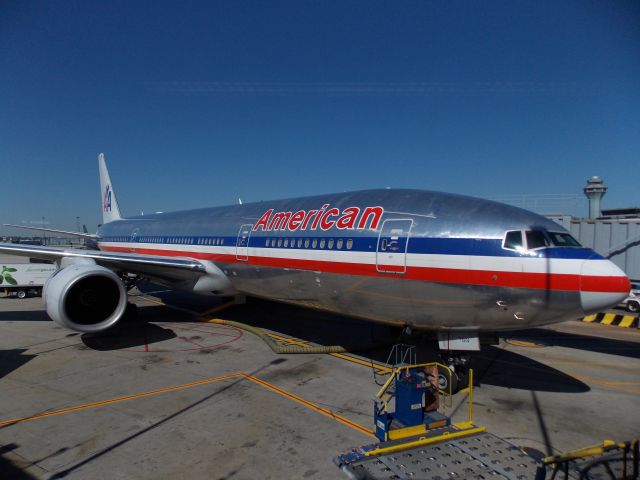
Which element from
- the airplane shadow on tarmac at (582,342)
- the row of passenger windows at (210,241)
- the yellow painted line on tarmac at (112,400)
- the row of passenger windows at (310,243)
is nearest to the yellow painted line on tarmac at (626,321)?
the airplane shadow on tarmac at (582,342)

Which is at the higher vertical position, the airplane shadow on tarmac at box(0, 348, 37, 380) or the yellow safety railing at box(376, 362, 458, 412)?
the yellow safety railing at box(376, 362, 458, 412)

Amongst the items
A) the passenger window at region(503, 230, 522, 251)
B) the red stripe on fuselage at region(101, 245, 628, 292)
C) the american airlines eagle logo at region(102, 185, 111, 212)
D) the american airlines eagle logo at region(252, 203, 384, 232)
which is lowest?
the red stripe on fuselage at region(101, 245, 628, 292)

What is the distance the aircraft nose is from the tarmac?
8.02 ft

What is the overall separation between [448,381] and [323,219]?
5.16 meters

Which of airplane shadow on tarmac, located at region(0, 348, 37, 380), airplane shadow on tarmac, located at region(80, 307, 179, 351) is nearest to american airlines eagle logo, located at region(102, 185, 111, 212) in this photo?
airplane shadow on tarmac, located at region(80, 307, 179, 351)

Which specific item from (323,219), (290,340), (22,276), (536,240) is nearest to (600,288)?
(536,240)

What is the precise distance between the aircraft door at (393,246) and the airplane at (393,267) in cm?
2

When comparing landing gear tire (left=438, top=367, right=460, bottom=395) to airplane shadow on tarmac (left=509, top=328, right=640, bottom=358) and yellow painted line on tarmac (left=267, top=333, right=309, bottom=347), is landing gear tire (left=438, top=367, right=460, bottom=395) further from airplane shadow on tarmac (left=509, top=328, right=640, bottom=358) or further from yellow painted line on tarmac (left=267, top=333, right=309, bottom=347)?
airplane shadow on tarmac (left=509, top=328, right=640, bottom=358)

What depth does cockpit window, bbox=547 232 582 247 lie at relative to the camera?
754 cm

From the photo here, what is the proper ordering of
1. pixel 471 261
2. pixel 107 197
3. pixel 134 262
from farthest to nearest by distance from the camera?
1. pixel 107 197
2. pixel 134 262
3. pixel 471 261

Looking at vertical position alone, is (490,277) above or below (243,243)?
below

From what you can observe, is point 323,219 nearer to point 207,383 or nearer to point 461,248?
point 461,248

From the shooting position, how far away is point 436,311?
8.36m

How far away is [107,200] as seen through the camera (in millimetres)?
31578
